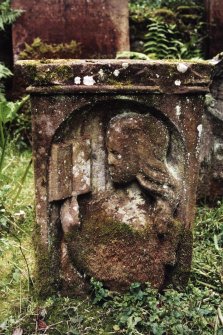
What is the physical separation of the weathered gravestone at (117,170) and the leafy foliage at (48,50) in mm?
3711

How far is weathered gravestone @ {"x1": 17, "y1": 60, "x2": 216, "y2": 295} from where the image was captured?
301 cm

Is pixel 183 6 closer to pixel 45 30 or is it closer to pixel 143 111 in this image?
pixel 45 30

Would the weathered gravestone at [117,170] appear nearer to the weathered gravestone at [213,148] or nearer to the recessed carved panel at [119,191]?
the recessed carved panel at [119,191]

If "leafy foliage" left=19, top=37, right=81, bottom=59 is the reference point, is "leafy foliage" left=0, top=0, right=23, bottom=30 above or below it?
above

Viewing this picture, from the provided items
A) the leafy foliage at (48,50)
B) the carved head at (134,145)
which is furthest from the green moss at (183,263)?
the leafy foliage at (48,50)

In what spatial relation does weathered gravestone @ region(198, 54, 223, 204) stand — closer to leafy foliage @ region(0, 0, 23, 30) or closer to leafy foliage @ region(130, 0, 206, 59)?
leafy foliage @ region(130, 0, 206, 59)

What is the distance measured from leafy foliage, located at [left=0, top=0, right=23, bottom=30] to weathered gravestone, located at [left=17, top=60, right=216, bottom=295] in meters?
3.92

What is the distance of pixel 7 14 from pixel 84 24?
100cm

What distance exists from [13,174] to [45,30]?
92.8 inches

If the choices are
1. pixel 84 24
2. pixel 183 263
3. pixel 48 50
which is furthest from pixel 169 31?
pixel 183 263

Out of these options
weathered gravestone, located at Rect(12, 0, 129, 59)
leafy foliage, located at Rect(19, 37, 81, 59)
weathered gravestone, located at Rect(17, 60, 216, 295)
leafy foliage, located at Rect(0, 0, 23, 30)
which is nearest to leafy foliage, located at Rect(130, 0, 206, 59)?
weathered gravestone, located at Rect(12, 0, 129, 59)

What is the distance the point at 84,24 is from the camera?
6926 mm

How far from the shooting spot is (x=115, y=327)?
3.01 meters

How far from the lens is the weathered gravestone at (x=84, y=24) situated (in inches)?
270
